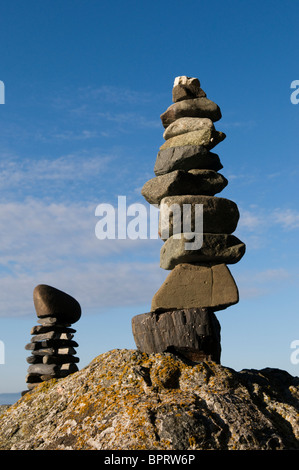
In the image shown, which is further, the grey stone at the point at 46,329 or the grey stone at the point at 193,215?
the grey stone at the point at 46,329

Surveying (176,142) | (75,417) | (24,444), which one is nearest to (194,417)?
(75,417)

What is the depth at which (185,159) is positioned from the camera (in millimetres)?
11086

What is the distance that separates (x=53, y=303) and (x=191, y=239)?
6.88m

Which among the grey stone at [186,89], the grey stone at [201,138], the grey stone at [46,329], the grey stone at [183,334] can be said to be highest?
the grey stone at [186,89]

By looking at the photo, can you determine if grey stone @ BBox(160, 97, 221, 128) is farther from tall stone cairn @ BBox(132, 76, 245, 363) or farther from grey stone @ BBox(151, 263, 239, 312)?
grey stone @ BBox(151, 263, 239, 312)

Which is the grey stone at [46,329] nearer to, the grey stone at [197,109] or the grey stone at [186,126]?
the grey stone at [186,126]

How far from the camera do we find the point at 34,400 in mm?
7879

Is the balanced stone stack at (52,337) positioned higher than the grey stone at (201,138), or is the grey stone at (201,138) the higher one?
the grey stone at (201,138)

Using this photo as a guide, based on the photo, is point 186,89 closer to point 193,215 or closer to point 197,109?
point 197,109

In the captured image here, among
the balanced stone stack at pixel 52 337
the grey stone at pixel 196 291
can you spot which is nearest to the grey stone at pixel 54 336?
the balanced stone stack at pixel 52 337

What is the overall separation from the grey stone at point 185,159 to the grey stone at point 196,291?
2353 millimetres

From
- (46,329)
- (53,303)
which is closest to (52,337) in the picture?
(46,329)

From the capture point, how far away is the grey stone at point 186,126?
11.5 m

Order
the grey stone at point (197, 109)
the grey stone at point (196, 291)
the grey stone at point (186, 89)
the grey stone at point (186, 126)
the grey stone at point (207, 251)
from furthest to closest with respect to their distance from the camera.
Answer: the grey stone at point (186, 89) < the grey stone at point (197, 109) < the grey stone at point (186, 126) < the grey stone at point (207, 251) < the grey stone at point (196, 291)
